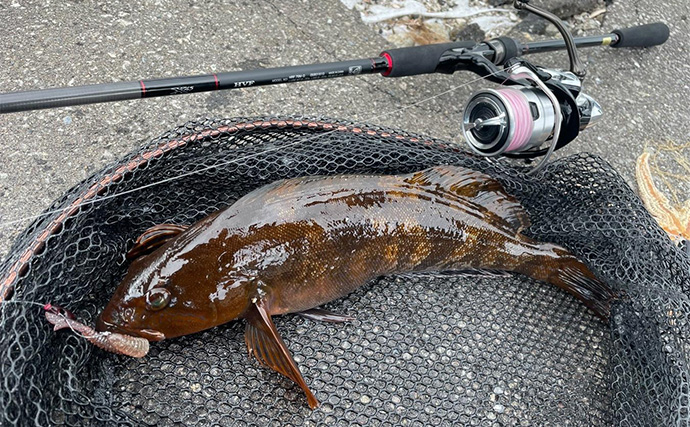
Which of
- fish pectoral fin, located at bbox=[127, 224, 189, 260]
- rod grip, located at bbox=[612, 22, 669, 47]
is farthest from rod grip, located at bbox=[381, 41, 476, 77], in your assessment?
rod grip, located at bbox=[612, 22, 669, 47]

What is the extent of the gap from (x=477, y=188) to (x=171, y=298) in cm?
133

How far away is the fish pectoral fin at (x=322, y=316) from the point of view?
212 centimetres

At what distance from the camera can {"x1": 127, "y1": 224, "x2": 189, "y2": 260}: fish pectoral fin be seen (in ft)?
6.43

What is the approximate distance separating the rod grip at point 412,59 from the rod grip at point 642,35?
1.64 m

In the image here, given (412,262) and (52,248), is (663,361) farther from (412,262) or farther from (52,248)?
(52,248)

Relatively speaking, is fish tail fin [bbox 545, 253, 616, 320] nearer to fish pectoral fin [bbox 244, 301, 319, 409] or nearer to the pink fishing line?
the pink fishing line

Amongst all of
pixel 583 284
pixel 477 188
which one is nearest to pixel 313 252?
→ pixel 477 188

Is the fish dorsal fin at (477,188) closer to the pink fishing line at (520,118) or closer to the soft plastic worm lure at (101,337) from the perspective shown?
the pink fishing line at (520,118)

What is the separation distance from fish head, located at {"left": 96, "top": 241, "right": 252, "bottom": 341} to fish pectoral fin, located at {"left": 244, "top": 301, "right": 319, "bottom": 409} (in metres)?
0.07

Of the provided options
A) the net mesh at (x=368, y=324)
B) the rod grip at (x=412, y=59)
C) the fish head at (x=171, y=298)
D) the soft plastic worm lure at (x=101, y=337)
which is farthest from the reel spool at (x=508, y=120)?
the soft plastic worm lure at (x=101, y=337)

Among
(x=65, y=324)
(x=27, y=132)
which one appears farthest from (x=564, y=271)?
(x=27, y=132)

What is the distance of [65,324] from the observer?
5.40 feet

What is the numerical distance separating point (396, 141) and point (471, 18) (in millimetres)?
2504

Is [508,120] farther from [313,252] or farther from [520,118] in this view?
[313,252]
